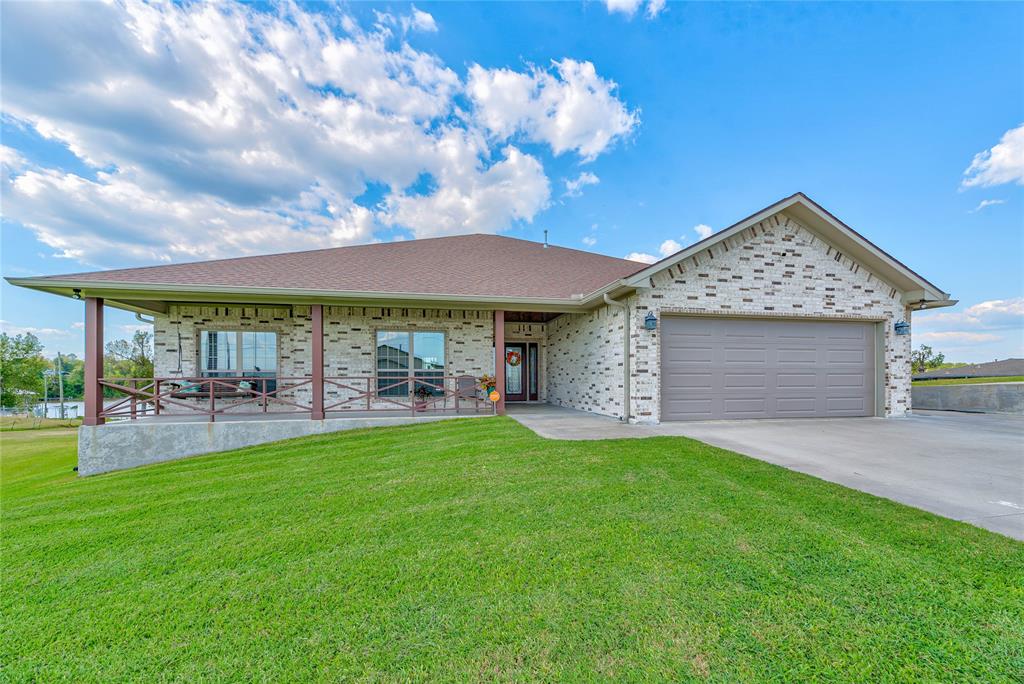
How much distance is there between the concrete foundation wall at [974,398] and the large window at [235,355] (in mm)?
18403

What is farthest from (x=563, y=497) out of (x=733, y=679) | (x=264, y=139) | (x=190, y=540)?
(x=264, y=139)

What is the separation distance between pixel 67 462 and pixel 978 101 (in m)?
25.5

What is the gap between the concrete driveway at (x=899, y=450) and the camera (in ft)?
12.1

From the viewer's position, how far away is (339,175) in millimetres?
13234

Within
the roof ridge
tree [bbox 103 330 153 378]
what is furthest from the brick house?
tree [bbox 103 330 153 378]

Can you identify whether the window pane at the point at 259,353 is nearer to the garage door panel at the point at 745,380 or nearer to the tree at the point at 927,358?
the garage door panel at the point at 745,380

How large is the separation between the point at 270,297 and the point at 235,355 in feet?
10.1

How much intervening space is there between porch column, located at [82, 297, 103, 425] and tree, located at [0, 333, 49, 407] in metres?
24.1

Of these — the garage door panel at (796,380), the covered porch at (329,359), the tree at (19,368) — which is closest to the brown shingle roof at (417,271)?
the covered porch at (329,359)

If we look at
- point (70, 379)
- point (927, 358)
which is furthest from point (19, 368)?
point (927, 358)

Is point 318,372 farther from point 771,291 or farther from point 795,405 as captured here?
point 795,405

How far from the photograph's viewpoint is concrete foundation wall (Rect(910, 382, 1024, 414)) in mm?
9770

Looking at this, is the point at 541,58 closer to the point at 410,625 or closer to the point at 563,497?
the point at 563,497

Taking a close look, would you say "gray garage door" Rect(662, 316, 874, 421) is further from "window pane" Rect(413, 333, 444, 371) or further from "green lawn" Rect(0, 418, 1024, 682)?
"window pane" Rect(413, 333, 444, 371)
